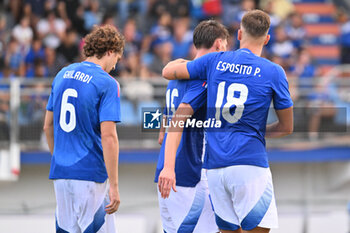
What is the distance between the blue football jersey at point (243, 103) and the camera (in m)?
4.61

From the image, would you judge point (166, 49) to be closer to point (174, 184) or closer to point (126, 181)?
point (126, 181)

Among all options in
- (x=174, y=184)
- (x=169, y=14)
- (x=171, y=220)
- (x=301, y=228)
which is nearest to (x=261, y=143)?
(x=174, y=184)

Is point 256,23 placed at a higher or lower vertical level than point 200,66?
higher

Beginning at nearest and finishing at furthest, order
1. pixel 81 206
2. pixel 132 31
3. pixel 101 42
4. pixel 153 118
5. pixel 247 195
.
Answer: pixel 247 195
pixel 81 206
pixel 101 42
pixel 153 118
pixel 132 31

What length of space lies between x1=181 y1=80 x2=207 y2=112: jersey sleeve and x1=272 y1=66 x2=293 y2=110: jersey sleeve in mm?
630

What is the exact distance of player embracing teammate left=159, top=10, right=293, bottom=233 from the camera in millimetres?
4586

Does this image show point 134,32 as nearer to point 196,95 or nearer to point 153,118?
point 153,118

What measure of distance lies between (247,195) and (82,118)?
1478 millimetres

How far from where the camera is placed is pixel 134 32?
14.3 metres

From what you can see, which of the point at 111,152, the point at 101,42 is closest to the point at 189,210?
the point at 111,152

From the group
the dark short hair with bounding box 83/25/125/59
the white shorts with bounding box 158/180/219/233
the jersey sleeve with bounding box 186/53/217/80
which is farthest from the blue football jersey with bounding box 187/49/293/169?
the dark short hair with bounding box 83/25/125/59

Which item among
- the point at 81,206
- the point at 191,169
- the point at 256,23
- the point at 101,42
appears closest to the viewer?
the point at 256,23

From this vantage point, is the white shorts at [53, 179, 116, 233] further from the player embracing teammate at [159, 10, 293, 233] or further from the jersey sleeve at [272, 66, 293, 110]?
the jersey sleeve at [272, 66, 293, 110]

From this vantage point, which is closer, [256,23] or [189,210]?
[256,23]
